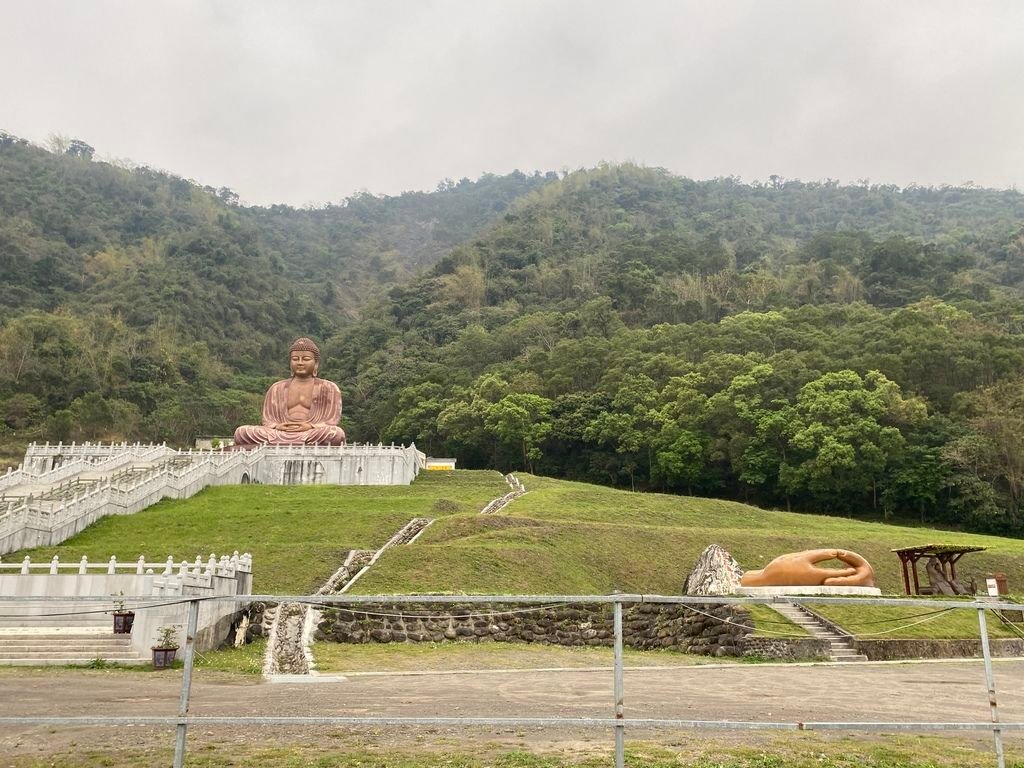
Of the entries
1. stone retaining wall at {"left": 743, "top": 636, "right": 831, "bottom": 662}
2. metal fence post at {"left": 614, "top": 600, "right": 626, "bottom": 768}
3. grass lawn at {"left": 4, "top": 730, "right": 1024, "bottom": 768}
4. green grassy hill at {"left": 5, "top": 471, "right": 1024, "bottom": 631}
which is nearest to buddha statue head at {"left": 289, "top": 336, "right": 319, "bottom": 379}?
green grassy hill at {"left": 5, "top": 471, "right": 1024, "bottom": 631}

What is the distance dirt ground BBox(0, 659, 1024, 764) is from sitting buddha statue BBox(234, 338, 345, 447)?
33548mm

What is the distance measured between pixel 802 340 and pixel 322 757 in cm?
6202

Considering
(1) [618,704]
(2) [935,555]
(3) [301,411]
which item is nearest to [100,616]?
(1) [618,704]

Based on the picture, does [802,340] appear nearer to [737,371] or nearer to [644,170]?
[737,371]

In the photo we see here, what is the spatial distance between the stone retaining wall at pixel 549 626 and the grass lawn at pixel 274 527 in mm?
3607

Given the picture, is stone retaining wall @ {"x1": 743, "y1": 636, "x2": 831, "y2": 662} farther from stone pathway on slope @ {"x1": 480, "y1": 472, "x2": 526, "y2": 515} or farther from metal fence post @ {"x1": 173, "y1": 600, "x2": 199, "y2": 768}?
stone pathway on slope @ {"x1": 480, "y1": 472, "x2": 526, "y2": 515}

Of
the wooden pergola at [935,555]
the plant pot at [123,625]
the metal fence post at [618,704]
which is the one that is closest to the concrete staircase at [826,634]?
the wooden pergola at [935,555]

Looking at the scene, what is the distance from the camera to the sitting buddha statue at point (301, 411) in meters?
47.5

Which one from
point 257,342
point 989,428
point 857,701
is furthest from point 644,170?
point 857,701

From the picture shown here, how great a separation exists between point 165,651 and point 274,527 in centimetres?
1471

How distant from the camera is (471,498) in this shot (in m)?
39.4

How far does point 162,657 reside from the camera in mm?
15148

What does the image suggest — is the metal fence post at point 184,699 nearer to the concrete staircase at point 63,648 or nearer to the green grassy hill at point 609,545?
the concrete staircase at point 63,648

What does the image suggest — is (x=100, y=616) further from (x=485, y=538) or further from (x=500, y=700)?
(x=500, y=700)
